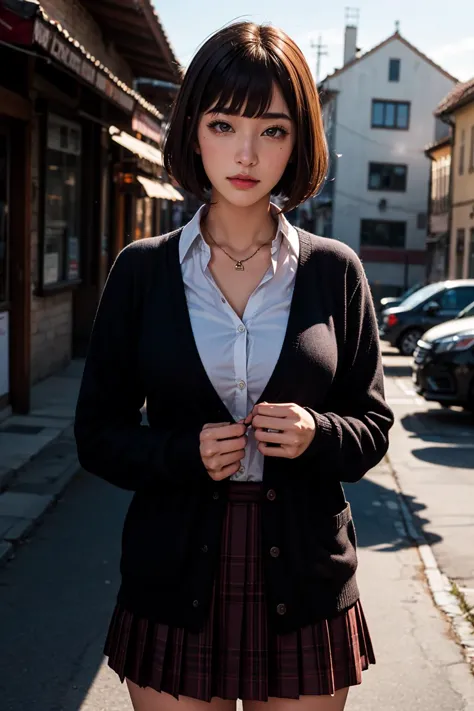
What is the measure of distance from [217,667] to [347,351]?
698mm

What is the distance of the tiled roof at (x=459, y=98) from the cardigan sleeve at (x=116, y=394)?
32005mm

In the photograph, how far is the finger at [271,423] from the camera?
200 centimetres

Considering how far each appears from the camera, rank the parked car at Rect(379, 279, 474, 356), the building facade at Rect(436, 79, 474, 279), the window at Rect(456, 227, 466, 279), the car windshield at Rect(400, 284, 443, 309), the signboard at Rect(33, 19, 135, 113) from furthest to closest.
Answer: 1. the window at Rect(456, 227, 466, 279)
2. the building facade at Rect(436, 79, 474, 279)
3. the car windshield at Rect(400, 284, 443, 309)
4. the parked car at Rect(379, 279, 474, 356)
5. the signboard at Rect(33, 19, 135, 113)

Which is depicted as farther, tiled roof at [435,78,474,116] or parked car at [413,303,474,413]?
tiled roof at [435,78,474,116]

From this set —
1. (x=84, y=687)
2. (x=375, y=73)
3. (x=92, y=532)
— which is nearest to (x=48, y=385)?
(x=92, y=532)

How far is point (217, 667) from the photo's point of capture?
2.12 meters

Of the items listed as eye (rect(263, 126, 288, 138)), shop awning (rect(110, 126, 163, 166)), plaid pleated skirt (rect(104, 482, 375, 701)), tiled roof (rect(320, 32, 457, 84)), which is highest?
tiled roof (rect(320, 32, 457, 84))

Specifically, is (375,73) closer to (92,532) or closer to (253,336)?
(92,532)

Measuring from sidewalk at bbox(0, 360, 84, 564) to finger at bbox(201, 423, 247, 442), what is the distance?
13.6 ft

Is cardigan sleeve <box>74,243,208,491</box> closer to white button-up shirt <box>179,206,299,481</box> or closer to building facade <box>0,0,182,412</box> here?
white button-up shirt <box>179,206,299,481</box>

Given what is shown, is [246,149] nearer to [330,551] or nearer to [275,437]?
[275,437]

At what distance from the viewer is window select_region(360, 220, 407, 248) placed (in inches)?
2226

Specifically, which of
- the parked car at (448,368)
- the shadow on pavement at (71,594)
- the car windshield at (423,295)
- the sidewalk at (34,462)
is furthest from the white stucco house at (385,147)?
the shadow on pavement at (71,594)

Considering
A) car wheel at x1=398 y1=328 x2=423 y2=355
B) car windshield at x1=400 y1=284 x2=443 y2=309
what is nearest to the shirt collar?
car windshield at x1=400 y1=284 x2=443 y2=309
